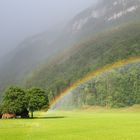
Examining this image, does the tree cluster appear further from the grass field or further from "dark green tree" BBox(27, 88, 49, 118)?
the grass field

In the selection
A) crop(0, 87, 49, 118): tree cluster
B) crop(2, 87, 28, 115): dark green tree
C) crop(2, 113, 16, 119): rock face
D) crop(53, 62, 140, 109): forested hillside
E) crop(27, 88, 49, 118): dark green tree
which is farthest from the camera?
crop(53, 62, 140, 109): forested hillside

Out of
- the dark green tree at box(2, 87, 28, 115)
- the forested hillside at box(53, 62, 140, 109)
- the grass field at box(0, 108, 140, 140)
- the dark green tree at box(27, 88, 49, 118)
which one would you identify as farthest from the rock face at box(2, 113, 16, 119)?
the forested hillside at box(53, 62, 140, 109)

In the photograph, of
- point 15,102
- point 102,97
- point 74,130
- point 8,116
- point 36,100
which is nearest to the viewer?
point 74,130

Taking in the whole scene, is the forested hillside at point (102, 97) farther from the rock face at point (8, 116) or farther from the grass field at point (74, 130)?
the grass field at point (74, 130)

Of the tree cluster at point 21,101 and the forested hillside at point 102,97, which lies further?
the forested hillside at point 102,97

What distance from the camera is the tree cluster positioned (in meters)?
101

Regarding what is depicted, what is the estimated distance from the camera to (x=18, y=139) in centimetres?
3834

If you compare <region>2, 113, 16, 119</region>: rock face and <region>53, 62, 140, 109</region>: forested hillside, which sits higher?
<region>53, 62, 140, 109</region>: forested hillside

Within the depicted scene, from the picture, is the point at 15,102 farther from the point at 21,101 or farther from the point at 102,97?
the point at 102,97

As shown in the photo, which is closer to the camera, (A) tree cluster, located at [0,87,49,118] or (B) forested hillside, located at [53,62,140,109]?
(A) tree cluster, located at [0,87,49,118]

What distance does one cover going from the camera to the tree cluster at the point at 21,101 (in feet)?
333

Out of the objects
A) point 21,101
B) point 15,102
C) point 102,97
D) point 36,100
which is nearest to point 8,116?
point 15,102

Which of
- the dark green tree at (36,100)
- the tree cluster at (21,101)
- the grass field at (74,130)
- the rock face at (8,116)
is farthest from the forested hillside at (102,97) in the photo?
the grass field at (74,130)

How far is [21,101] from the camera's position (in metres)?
102
